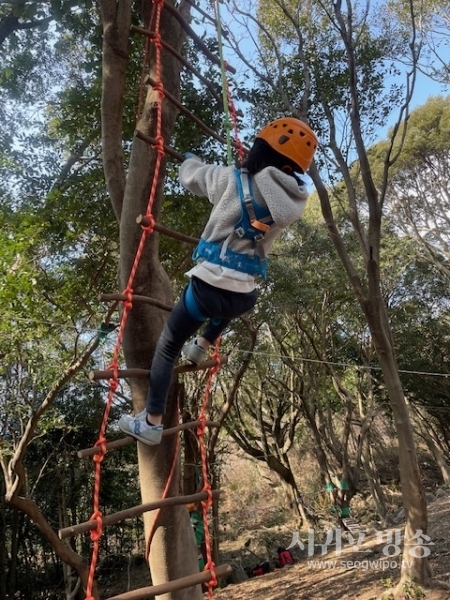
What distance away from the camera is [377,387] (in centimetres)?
1258

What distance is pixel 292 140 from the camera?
1.61m

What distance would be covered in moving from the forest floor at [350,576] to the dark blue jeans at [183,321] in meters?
3.05

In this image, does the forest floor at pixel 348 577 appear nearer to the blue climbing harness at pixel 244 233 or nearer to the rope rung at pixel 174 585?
the rope rung at pixel 174 585

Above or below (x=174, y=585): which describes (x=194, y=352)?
above

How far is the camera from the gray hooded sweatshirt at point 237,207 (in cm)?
157

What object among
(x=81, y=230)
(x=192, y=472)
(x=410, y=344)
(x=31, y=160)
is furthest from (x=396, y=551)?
(x=410, y=344)

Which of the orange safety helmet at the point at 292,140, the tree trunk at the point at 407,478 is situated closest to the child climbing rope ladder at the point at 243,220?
the orange safety helmet at the point at 292,140


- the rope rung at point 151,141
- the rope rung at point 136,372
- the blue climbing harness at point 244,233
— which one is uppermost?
the rope rung at point 151,141

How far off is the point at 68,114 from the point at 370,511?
9.46 meters

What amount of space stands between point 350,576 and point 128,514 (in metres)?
4.39

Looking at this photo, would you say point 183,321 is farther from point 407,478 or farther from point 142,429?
point 407,478

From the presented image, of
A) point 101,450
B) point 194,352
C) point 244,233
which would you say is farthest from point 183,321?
point 101,450

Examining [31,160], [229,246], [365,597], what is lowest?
[365,597]

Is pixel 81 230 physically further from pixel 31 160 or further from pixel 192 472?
pixel 192 472
